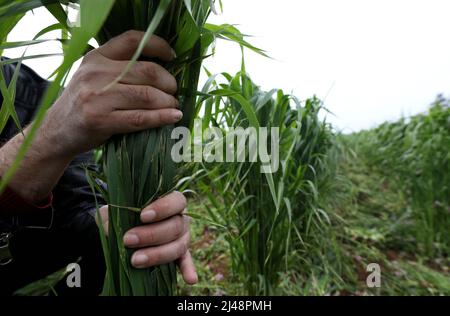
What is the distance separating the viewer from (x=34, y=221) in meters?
0.67

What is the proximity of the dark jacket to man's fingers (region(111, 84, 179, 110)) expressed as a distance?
19.2 inches

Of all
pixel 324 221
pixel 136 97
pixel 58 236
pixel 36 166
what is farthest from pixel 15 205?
pixel 324 221

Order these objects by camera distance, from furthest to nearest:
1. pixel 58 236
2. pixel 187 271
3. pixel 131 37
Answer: pixel 58 236 → pixel 187 271 → pixel 131 37

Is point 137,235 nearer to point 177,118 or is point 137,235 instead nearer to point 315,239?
point 177,118

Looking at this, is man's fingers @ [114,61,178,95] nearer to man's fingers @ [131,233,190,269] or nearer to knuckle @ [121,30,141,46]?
knuckle @ [121,30,141,46]

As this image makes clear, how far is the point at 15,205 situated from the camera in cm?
56

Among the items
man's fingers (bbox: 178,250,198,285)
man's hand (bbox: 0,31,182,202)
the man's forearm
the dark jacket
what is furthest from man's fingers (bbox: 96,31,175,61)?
the dark jacket

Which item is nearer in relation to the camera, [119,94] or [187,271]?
[119,94]

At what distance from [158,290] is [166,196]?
0.13 m

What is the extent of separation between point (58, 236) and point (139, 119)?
0.65m

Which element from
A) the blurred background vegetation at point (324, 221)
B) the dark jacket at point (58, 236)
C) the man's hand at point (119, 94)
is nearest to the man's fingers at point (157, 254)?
the man's hand at point (119, 94)

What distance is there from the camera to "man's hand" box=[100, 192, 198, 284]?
1.21 feet

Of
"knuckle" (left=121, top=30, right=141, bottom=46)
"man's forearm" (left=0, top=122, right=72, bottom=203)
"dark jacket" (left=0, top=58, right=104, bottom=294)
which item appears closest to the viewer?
"knuckle" (left=121, top=30, right=141, bottom=46)

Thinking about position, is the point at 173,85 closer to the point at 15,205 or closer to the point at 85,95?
the point at 85,95
